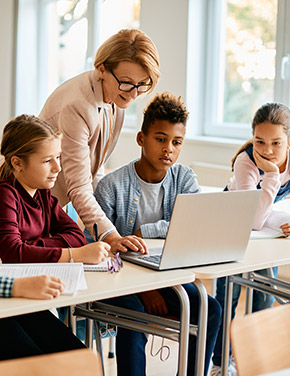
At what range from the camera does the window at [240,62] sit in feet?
13.3

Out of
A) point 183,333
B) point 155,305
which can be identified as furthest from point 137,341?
point 183,333

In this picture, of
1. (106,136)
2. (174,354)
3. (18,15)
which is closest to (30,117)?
(106,136)

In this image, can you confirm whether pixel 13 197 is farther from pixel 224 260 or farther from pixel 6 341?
pixel 224 260

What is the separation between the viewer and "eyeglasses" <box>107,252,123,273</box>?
1.61 meters

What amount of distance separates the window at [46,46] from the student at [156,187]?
12.2 ft

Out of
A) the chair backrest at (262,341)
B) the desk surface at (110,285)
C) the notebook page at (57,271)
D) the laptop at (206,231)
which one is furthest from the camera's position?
the laptop at (206,231)

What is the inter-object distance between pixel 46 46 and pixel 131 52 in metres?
4.81

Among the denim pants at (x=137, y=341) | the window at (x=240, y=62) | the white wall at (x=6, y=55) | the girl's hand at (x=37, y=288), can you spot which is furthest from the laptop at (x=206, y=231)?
the white wall at (x=6, y=55)

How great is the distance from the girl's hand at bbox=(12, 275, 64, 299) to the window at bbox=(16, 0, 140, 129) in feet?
14.7

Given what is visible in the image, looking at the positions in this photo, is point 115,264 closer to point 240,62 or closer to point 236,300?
point 236,300

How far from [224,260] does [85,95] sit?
Result: 728mm

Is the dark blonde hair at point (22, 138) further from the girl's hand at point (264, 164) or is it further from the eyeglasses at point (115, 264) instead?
the girl's hand at point (264, 164)

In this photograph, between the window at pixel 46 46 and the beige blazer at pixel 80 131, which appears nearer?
the beige blazer at pixel 80 131

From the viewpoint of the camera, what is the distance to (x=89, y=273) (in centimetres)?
158
